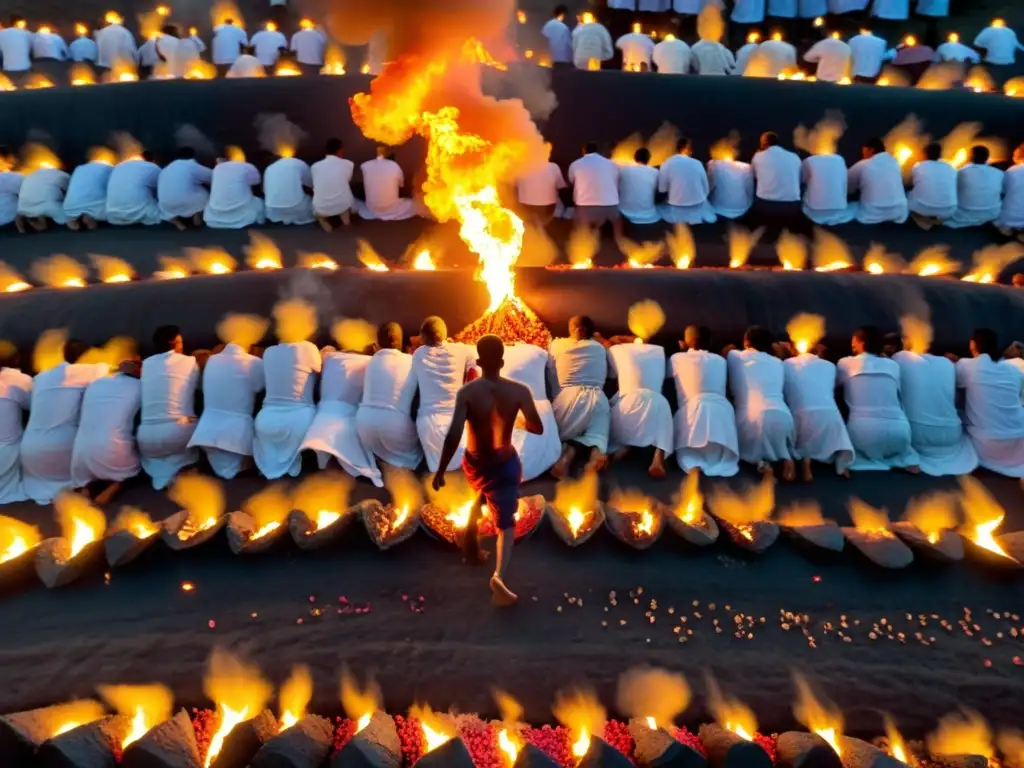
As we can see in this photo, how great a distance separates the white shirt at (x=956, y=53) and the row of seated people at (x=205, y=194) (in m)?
8.07

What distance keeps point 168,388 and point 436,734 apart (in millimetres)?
3224

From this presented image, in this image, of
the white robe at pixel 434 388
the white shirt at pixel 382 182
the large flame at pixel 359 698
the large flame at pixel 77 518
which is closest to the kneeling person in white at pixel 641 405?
the white robe at pixel 434 388

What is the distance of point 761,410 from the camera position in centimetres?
493

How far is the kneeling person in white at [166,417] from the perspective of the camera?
480 cm

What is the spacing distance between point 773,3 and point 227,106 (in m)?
8.81

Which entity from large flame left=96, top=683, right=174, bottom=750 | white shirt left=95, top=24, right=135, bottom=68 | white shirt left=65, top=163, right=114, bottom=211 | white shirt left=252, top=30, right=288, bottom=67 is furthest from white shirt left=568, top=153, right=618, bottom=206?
white shirt left=95, top=24, right=135, bottom=68

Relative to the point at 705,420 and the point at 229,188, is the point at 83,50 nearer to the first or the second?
the point at 229,188

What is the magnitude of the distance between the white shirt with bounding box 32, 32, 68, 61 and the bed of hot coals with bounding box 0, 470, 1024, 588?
30.7ft

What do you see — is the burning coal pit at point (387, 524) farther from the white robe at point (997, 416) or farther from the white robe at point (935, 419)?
the white robe at point (997, 416)

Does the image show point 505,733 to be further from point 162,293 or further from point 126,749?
point 162,293

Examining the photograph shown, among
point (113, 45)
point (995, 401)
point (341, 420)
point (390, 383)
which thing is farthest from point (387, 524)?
point (113, 45)

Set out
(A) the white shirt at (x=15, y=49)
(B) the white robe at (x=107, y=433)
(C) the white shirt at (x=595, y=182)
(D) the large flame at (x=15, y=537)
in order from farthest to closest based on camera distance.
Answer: (A) the white shirt at (x=15, y=49) < (C) the white shirt at (x=595, y=182) < (B) the white robe at (x=107, y=433) < (D) the large flame at (x=15, y=537)

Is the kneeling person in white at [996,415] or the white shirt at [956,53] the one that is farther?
the white shirt at [956,53]

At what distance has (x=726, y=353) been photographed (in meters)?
5.38
